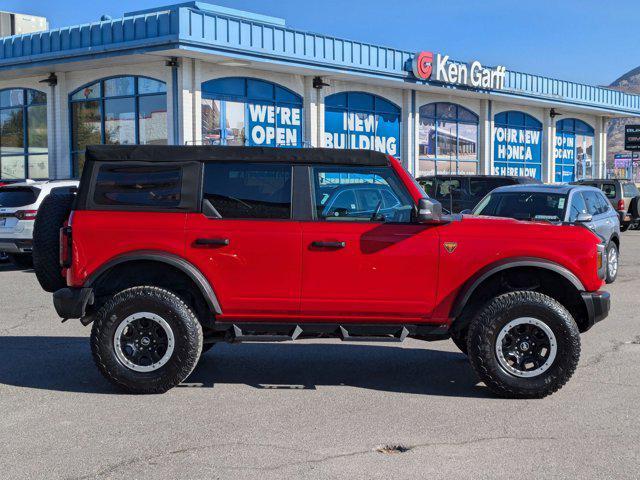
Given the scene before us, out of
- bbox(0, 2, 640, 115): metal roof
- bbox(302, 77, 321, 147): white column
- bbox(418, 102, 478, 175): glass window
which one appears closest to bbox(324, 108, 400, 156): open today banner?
bbox(302, 77, 321, 147): white column

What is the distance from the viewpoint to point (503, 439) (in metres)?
5.26

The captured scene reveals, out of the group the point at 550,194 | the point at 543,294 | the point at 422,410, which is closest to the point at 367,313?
the point at 422,410

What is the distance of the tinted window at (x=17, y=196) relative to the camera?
47.1 ft

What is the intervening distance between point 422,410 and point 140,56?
1744 cm

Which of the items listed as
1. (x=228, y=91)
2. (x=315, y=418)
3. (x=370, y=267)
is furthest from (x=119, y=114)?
(x=315, y=418)

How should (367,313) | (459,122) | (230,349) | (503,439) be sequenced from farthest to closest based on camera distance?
(459,122)
(230,349)
(367,313)
(503,439)

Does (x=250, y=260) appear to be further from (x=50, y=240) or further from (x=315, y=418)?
(x=50, y=240)

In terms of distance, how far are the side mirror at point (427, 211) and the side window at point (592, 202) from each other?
290 inches

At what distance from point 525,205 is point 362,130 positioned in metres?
16.3

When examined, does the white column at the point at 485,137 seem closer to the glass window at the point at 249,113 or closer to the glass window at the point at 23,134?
the glass window at the point at 249,113

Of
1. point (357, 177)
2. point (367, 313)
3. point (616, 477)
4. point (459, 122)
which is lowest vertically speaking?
point (616, 477)

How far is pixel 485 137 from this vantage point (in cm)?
3394

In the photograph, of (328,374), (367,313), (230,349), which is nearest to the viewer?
(367,313)

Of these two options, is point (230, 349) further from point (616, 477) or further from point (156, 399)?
point (616, 477)
